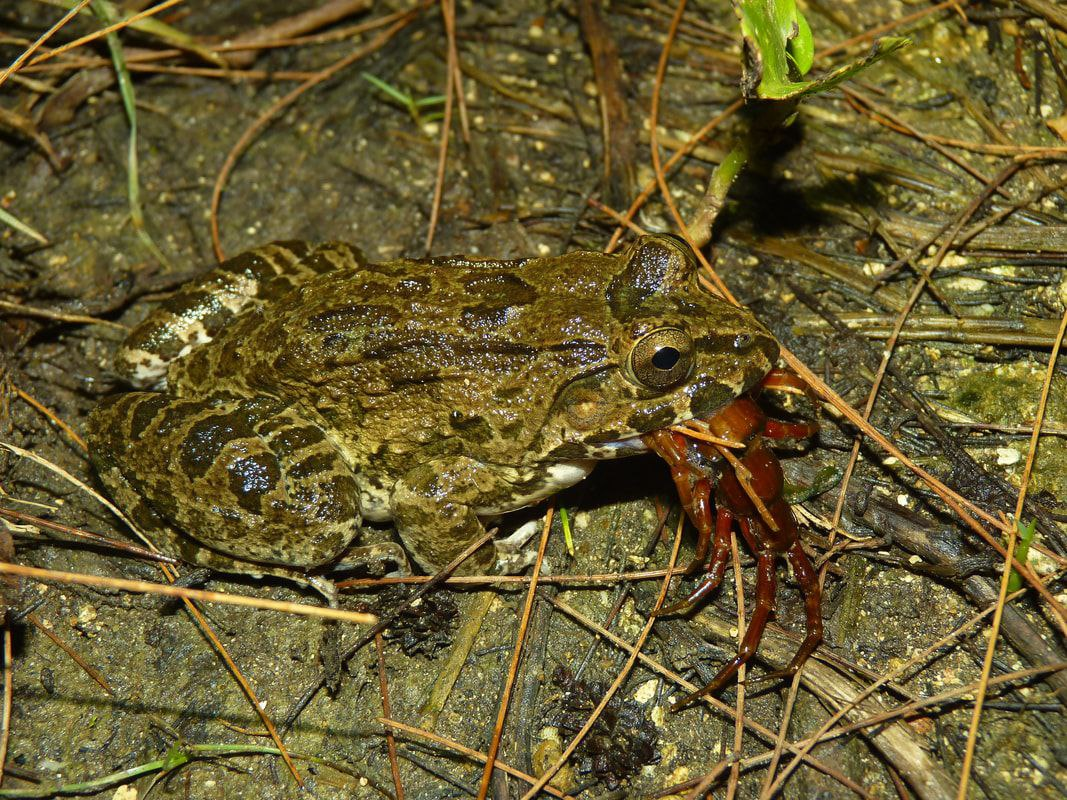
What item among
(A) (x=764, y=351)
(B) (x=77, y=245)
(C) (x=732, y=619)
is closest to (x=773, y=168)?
(A) (x=764, y=351)

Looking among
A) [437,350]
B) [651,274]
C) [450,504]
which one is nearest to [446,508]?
[450,504]

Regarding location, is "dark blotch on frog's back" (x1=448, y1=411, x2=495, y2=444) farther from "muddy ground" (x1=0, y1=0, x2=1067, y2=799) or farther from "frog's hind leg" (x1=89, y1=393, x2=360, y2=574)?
"muddy ground" (x1=0, y1=0, x2=1067, y2=799)

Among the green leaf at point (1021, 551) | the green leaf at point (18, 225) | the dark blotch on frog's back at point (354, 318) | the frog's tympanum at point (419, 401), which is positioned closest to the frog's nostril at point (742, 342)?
the frog's tympanum at point (419, 401)

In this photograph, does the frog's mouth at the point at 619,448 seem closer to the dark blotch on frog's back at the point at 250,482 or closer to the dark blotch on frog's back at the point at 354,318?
the dark blotch on frog's back at the point at 354,318

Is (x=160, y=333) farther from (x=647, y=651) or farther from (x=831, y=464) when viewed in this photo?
(x=831, y=464)

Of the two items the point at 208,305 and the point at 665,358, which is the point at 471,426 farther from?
the point at 208,305

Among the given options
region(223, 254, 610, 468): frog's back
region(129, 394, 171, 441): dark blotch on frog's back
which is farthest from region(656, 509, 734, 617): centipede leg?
region(129, 394, 171, 441): dark blotch on frog's back

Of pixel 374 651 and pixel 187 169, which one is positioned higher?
pixel 187 169
